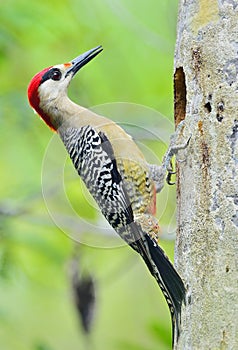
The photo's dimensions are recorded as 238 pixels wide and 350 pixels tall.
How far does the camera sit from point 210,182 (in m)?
3.82

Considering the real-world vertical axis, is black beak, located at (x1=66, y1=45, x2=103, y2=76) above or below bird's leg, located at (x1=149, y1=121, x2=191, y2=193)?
above

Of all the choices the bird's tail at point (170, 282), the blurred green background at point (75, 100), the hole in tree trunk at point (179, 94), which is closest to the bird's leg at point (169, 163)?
the hole in tree trunk at point (179, 94)

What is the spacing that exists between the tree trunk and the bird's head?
111 centimetres

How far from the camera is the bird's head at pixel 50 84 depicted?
492cm

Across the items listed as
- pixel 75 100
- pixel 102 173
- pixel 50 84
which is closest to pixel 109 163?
pixel 102 173

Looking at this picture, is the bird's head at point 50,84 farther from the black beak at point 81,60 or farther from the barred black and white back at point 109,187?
the barred black and white back at point 109,187

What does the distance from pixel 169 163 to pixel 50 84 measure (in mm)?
896

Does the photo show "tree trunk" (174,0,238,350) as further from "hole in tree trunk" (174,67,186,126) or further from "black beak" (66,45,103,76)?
"black beak" (66,45,103,76)

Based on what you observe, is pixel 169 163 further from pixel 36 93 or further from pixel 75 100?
pixel 75 100

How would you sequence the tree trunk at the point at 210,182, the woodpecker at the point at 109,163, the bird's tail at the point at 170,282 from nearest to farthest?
the tree trunk at the point at 210,182, the bird's tail at the point at 170,282, the woodpecker at the point at 109,163

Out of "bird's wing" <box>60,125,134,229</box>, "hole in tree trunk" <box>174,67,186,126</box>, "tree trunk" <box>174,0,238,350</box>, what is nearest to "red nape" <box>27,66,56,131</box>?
"bird's wing" <box>60,125,134,229</box>

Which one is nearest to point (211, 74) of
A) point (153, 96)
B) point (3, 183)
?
point (153, 96)

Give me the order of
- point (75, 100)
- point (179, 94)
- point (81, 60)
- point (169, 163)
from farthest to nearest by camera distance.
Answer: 1. point (75, 100)
2. point (81, 60)
3. point (169, 163)
4. point (179, 94)

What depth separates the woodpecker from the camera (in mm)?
4422
